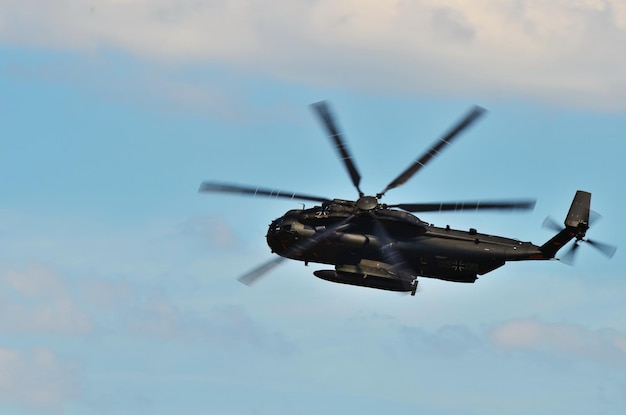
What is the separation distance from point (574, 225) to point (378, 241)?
13.0 meters

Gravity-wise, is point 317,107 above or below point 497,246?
above

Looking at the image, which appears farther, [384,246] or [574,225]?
[574,225]

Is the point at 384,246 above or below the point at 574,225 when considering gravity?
below

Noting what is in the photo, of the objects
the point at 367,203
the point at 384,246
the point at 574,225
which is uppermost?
the point at 574,225

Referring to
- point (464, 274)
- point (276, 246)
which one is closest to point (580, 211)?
point (464, 274)

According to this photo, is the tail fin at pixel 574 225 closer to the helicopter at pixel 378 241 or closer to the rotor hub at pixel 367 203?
the helicopter at pixel 378 241

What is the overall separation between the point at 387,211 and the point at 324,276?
5.49m

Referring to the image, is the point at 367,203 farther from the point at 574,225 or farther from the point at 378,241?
the point at 574,225

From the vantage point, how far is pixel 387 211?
7394cm

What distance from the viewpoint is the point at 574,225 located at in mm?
77375

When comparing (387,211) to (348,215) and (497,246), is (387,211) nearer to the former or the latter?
(348,215)

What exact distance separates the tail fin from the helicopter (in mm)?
1177

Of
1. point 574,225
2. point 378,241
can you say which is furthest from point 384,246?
point 574,225

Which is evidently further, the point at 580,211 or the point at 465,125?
the point at 580,211
